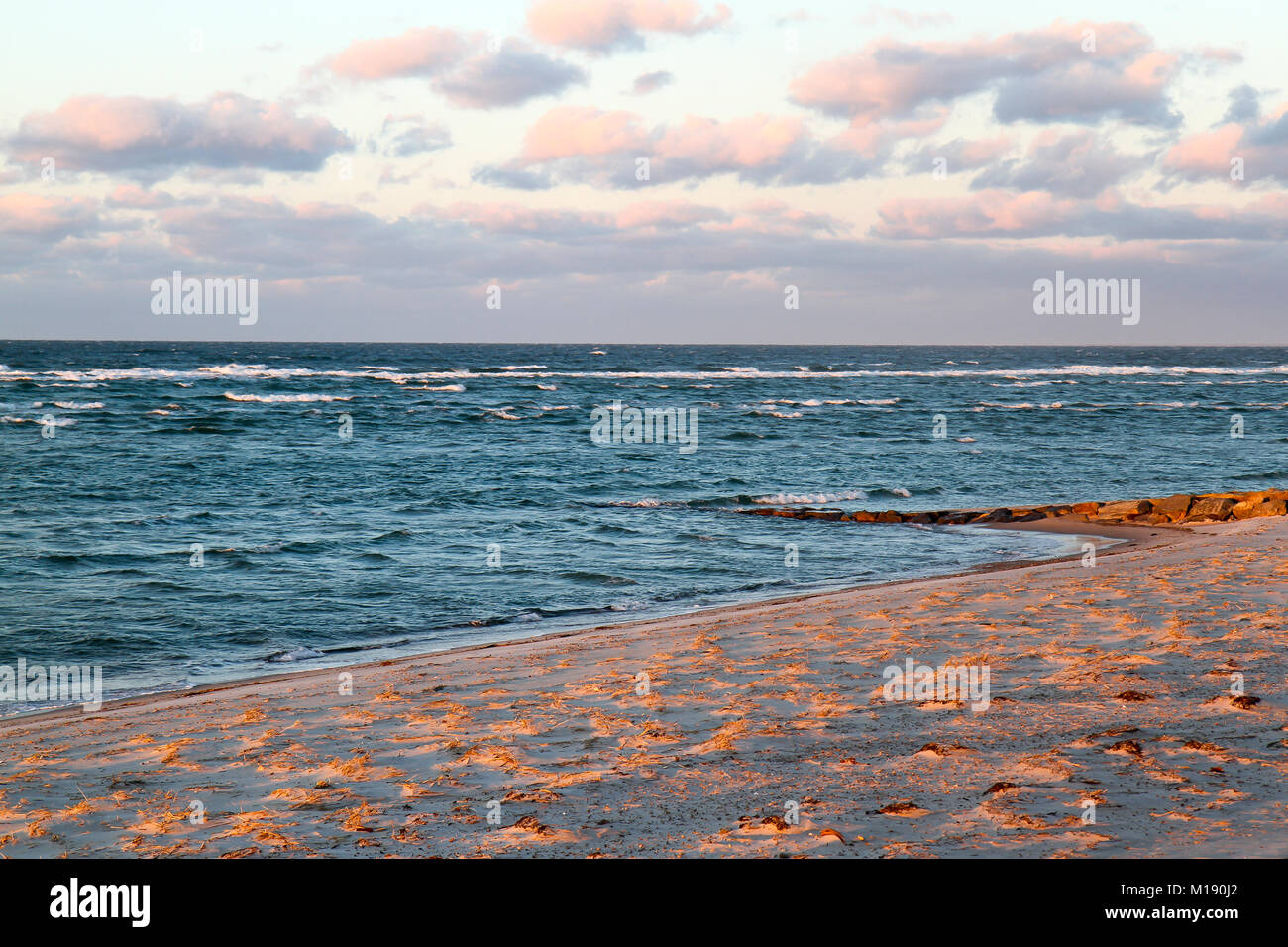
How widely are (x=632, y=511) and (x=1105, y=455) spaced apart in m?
18.2

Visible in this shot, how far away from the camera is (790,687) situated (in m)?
7.71

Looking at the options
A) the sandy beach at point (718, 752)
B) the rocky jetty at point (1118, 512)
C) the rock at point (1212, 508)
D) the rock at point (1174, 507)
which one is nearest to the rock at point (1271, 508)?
the rocky jetty at point (1118, 512)

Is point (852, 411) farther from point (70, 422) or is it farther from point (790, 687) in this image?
point (790, 687)

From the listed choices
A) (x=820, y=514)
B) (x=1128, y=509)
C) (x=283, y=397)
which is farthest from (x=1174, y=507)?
(x=283, y=397)

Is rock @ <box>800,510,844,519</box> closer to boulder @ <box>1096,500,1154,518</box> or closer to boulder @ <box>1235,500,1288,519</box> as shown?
boulder @ <box>1096,500,1154,518</box>

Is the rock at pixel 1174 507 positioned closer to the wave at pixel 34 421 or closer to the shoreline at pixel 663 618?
the shoreline at pixel 663 618

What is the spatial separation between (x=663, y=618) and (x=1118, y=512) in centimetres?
1180

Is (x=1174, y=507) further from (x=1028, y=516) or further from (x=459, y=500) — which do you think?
(x=459, y=500)

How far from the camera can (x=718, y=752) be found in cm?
621

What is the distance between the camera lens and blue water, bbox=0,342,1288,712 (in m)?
12.4

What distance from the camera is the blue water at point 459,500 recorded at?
12.4 m

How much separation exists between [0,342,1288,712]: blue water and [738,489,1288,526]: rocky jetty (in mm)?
1103

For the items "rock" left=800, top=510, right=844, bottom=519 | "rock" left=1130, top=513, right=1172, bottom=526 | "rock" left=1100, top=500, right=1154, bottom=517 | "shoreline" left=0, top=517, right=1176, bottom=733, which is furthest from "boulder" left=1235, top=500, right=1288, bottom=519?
"rock" left=800, top=510, right=844, bottom=519
